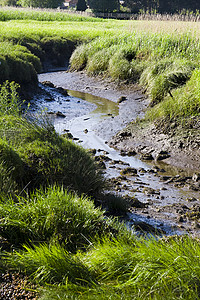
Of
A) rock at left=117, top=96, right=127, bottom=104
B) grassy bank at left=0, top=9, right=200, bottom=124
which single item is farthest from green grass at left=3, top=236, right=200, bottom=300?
rock at left=117, top=96, right=127, bottom=104

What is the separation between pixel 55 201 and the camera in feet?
12.9

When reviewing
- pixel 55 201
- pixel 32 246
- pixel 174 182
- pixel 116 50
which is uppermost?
pixel 116 50

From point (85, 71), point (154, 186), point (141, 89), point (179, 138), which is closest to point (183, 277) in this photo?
point (154, 186)

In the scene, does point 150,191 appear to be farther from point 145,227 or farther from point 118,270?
point 118,270

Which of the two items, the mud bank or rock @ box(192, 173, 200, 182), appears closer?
rock @ box(192, 173, 200, 182)

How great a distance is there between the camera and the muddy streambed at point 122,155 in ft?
17.1

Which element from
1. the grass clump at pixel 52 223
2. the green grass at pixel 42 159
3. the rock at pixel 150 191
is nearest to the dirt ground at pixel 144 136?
the rock at pixel 150 191

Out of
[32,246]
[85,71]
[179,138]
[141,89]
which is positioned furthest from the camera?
[85,71]

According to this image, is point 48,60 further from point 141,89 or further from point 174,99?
point 174,99

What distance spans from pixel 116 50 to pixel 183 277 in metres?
12.8

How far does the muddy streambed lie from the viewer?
17.1ft

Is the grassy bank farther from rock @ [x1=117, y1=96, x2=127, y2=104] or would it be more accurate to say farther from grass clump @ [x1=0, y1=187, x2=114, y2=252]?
grass clump @ [x1=0, y1=187, x2=114, y2=252]

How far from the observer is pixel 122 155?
7988 millimetres

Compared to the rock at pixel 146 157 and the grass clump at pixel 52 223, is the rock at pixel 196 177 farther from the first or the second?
the grass clump at pixel 52 223
